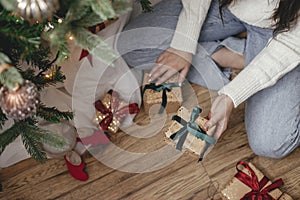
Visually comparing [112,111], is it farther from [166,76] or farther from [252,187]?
[252,187]

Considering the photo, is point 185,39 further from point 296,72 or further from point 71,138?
point 71,138

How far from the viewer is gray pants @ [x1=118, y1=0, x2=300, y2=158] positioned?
1.24 m

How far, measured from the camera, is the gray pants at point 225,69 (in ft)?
4.08

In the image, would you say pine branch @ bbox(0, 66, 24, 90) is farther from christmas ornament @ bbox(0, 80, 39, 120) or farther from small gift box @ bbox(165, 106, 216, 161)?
small gift box @ bbox(165, 106, 216, 161)

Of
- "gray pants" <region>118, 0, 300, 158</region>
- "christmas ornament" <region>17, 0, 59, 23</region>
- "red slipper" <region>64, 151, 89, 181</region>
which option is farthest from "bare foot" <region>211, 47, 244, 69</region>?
"christmas ornament" <region>17, 0, 59, 23</region>

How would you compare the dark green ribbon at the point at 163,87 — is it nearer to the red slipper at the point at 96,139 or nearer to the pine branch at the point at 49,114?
the red slipper at the point at 96,139

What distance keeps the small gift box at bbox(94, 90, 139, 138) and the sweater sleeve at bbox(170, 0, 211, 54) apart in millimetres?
257

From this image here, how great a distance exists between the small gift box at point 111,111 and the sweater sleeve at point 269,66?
36 cm

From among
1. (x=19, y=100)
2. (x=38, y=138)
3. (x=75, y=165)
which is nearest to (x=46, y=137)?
(x=38, y=138)

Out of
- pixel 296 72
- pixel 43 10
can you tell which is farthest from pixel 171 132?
pixel 43 10

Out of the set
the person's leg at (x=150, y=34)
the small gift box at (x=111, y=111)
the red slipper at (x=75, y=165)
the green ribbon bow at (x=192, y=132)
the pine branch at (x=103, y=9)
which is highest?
the pine branch at (x=103, y=9)

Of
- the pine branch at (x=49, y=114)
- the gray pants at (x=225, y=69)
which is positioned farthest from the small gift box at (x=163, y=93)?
the pine branch at (x=49, y=114)

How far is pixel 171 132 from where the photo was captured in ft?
4.23

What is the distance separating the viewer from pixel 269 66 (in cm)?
117
